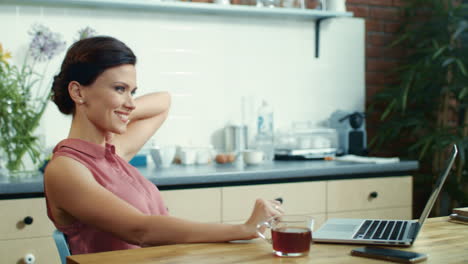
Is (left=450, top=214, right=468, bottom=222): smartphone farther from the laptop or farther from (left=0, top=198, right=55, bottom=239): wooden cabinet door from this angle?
(left=0, top=198, right=55, bottom=239): wooden cabinet door

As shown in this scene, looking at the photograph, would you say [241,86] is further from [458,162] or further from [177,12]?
[458,162]

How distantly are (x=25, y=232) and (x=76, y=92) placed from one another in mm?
976

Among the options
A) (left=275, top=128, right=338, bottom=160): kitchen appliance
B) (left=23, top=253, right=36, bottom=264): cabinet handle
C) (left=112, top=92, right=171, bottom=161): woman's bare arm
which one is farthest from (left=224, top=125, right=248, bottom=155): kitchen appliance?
(left=23, top=253, right=36, bottom=264): cabinet handle

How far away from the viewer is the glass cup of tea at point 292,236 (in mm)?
1270

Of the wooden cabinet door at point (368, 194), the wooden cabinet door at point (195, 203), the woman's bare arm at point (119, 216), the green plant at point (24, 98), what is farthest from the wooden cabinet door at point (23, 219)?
the wooden cabinet door at point (368, 194)

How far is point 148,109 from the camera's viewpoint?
2.08 m

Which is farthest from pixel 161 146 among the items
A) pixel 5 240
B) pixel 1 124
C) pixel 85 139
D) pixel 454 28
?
pixel 454 28

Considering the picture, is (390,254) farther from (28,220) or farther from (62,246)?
(28,220)

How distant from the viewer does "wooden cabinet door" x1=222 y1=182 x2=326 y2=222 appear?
2775 mm

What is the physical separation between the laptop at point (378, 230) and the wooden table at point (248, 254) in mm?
24

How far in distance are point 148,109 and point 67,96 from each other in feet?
1.46

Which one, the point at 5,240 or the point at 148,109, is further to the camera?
the point at 5,240

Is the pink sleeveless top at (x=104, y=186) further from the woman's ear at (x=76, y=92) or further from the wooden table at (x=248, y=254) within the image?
the wooden table at (x=248, y=254)

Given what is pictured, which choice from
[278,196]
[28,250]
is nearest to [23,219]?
[28,250]
